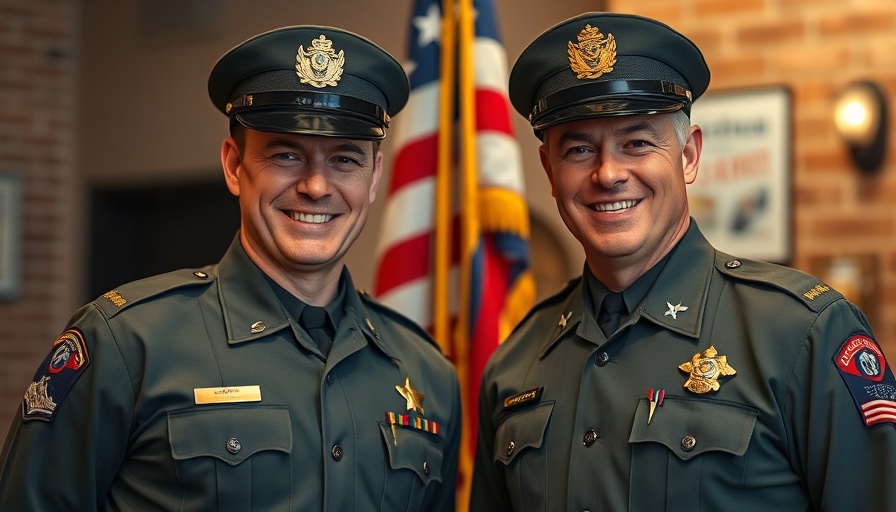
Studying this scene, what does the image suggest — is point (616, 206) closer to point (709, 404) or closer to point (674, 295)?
point (674, 295)

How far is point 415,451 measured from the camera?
6.35 feet

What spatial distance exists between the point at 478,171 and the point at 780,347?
55.9 inches

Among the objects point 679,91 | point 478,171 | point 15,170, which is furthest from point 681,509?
point 15,170

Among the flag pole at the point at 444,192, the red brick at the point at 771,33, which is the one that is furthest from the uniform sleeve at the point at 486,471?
the red brick at the point at 771,33

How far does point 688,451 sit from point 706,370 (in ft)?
0.44

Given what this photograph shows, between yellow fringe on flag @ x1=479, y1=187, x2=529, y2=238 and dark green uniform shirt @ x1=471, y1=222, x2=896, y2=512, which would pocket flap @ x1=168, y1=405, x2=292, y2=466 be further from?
yellow fringe on flag @ x1=479, y1=187, x2=529, y2=238

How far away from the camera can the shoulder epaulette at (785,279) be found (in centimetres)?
169

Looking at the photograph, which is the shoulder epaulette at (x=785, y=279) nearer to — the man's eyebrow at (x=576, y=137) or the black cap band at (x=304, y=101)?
the man's eyebrow at (x=576, y=137)

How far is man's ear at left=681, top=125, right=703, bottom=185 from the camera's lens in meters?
1.83

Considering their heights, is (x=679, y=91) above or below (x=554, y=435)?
above

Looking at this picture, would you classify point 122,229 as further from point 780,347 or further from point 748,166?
point 780,347

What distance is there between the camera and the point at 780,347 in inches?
65.6

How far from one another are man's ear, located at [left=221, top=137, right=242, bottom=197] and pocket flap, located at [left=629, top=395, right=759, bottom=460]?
0.79 metres

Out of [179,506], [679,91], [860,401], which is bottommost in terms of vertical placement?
[179,506]
